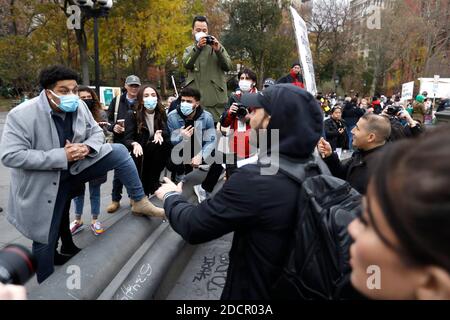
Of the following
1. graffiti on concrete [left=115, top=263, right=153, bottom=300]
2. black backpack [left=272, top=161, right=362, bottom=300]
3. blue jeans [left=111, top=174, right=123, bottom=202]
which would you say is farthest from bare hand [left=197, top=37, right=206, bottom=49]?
black backpack [left=272, top=161, right=362, bottom=300]

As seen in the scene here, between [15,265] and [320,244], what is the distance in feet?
3.88

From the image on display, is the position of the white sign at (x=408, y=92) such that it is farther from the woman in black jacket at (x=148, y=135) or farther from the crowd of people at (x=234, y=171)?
the woman in black jacket at (x=148, y=135)

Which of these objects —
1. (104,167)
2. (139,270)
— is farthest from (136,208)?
(139,270)

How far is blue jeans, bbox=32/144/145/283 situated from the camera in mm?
2621

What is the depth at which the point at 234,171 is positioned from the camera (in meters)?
1.77

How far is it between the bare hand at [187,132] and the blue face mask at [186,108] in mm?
197

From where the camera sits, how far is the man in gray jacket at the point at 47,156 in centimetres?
250

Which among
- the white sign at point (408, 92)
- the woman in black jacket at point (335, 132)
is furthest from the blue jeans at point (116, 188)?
the white sign at point (408, 92)

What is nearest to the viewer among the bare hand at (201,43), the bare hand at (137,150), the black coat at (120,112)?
the bare hand at (137,150)

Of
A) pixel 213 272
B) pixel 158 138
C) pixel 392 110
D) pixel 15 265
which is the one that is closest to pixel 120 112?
pixel 158 138

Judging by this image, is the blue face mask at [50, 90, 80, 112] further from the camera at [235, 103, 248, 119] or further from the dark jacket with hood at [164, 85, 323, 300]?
the camera at [235, 103, 248, 119]

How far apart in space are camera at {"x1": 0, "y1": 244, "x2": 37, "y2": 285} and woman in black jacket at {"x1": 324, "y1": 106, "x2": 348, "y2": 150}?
699 centimetres

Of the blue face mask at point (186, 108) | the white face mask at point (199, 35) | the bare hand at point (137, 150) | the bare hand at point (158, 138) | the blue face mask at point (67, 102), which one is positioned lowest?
the bare hand at point (137, 150)
